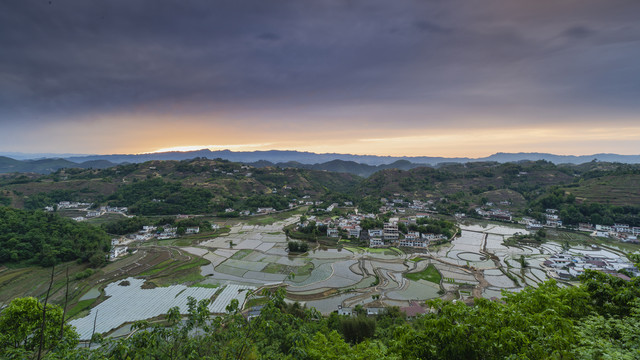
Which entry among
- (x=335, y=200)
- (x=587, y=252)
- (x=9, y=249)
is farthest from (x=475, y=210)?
(x=9, y=249)

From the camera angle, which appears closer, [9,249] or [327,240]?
[9,249]

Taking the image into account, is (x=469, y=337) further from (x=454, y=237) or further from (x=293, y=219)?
(x=293, y=219)

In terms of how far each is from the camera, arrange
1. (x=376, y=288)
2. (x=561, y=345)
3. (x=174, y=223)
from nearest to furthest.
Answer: (x=561, y=345) → (x=376, y=288) → (x=174, y=223)

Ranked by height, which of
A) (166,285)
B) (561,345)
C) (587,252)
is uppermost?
(561,345)

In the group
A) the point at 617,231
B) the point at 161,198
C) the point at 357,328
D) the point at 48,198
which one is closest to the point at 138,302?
the point at 357,328

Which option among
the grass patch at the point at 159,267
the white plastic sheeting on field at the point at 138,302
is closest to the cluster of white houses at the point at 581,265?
the white plastic sheeting on field at the point at 138,302

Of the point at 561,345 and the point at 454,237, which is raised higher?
the point at 561,345

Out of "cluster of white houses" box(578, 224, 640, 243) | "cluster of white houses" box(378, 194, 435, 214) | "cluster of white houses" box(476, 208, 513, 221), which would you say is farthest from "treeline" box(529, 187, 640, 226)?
"cluster of white houses" box(378, 194, 435, 214)
